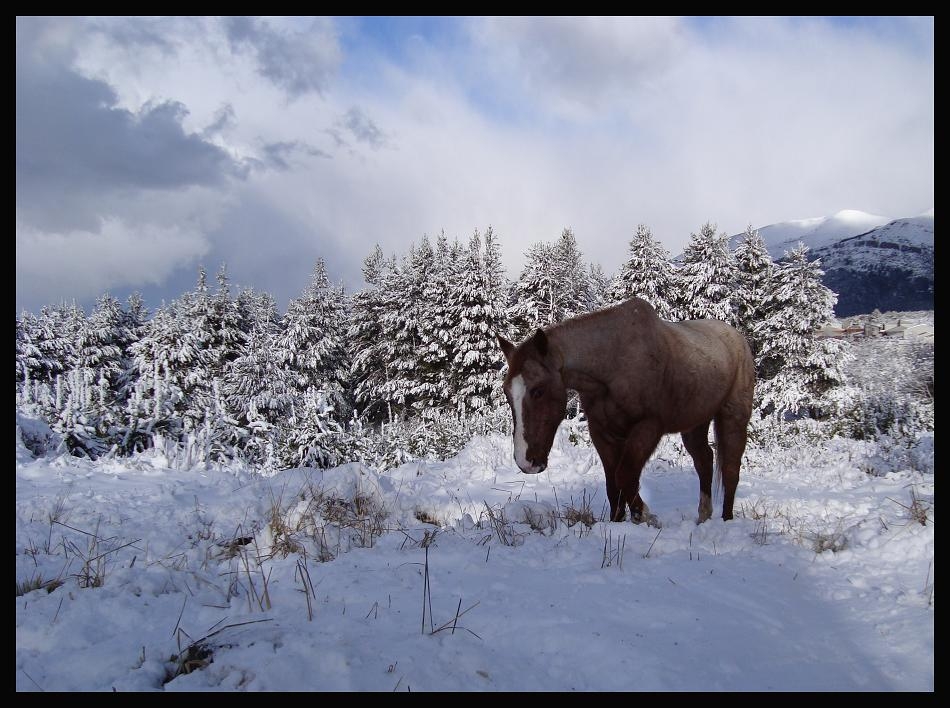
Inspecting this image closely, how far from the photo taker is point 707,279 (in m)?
25.5

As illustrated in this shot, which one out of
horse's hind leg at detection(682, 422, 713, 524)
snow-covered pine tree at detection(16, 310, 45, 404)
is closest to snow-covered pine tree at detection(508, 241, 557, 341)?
horse's hind leg at detection(682, 422, 713, 524)

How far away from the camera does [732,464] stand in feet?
16.3

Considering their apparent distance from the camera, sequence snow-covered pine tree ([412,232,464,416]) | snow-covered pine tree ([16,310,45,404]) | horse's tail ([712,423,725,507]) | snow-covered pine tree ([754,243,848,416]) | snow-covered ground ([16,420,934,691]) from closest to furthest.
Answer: snow-covered ground ([16,420,934,691]), horse's tail ([712,423,725,507]), snow-covered pine tree ([754,243,848,416]), snow-covered pine tree ([412,232,464,416]), snow-covered pine tree ([16,310,45,404])

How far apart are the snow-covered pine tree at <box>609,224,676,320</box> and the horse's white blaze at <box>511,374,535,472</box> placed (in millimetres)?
22997

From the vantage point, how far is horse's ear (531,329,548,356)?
3.73 meters

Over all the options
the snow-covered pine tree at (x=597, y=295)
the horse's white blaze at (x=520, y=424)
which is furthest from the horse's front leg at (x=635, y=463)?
the snow-covered pine tree at (x=597, y=295)

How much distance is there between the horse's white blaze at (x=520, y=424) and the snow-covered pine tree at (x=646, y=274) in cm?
2300

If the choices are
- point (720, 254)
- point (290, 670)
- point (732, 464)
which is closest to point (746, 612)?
point (290, 670)

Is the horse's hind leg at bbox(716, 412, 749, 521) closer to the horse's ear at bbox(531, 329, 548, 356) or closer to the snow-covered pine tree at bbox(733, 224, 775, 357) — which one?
the horse's ear at bbox(531, 329, 548, 356)

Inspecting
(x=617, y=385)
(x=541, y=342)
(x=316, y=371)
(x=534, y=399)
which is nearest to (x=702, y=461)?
(x=617, y=385)

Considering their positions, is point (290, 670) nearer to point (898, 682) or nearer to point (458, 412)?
point (898, 682)

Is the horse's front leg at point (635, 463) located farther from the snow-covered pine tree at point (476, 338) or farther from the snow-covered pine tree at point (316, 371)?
the snow-covered pine tree at point (476, 338)
